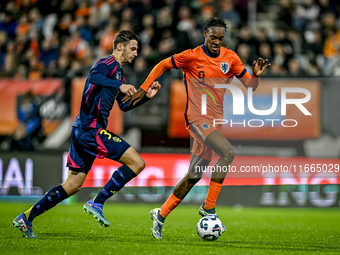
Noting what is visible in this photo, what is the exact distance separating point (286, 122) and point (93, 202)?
5.74 metres

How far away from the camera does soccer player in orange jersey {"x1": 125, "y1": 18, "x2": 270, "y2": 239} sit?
6.79 m

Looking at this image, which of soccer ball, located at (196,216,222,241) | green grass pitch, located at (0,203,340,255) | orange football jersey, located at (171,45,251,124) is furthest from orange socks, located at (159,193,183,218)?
orange football jersey, located at (171,45,251,124)

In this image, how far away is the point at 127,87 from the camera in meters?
6.32

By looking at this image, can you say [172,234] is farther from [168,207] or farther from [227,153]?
[227,153]

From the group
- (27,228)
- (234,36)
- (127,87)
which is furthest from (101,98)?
(234,36)

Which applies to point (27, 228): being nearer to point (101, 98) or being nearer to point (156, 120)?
point (101, 98)

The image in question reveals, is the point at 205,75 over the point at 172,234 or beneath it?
over

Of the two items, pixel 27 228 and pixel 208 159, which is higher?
pixel 208 159

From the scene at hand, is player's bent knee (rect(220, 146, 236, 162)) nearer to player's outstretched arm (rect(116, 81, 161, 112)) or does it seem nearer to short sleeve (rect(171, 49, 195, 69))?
player's outstretched arm (rect(116, 81, 161, 112))

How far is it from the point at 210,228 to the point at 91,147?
1556mm

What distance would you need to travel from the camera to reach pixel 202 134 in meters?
6.82

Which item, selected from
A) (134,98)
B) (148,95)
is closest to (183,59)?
(148,95)

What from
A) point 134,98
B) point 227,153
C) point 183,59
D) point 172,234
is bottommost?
point 172,234

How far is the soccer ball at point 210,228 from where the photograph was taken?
261 inches
